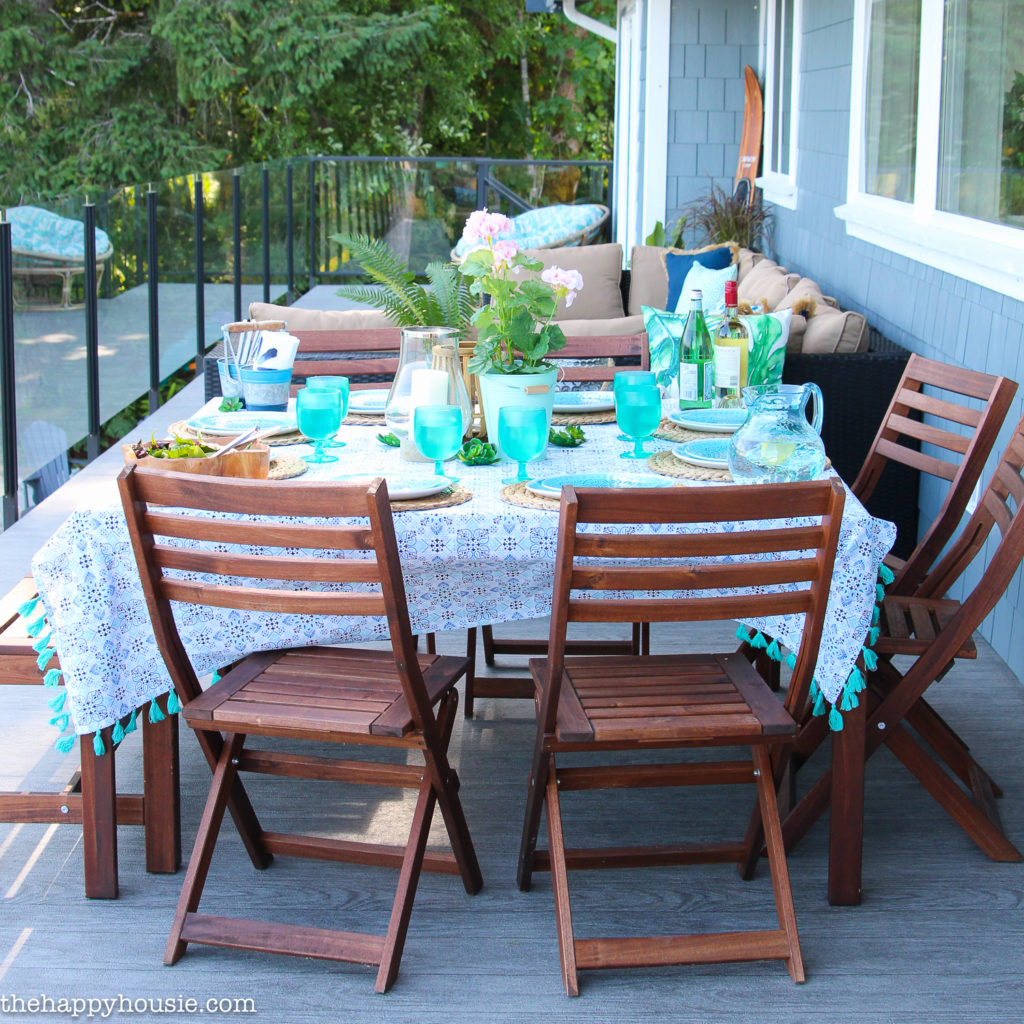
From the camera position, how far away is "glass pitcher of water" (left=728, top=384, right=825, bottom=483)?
7.74 ft

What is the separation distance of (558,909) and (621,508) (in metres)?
0.72

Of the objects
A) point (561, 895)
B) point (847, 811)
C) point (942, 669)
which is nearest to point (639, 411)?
point (942, 669)

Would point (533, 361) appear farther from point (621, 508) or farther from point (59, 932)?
point (59, 932)

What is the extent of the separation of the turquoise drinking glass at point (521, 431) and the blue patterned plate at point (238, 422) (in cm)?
60

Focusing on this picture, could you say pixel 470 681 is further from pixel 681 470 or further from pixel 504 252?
pixel 504 252

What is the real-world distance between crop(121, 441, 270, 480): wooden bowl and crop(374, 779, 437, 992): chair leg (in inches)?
26.0

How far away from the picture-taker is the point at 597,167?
12.1 m

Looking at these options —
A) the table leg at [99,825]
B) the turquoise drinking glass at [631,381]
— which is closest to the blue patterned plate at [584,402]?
the turquoise drinking glass at [631,381]

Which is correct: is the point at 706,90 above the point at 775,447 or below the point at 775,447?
above

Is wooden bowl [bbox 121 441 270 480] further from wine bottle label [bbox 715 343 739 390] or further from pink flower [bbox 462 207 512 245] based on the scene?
wine bottle label [bbox 715 343 739 390]

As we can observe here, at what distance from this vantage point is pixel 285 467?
2520 millimetres

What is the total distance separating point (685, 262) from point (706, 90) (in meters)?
2.66

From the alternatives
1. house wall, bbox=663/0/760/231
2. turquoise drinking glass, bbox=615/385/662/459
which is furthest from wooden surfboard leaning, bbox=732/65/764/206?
turquoise drinking glass, bbox=615/385/662/459

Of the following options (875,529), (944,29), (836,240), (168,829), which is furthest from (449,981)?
(836,240)
